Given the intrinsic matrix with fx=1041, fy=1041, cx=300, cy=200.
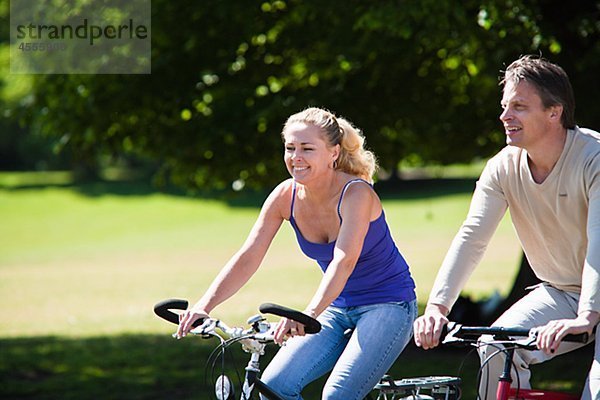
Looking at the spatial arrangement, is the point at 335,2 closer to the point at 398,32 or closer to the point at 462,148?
the point at 398,32

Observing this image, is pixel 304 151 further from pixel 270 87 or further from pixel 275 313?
pixel 270 87

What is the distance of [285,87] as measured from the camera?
10781 millimetres

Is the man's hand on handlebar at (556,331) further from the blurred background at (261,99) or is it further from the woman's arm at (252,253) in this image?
the blurred background at (261,99)

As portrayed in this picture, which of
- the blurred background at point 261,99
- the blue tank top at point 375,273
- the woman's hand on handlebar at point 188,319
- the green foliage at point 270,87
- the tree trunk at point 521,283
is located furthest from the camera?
the tree trunk at point 521,283

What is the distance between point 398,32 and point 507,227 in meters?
Answer: 26.6

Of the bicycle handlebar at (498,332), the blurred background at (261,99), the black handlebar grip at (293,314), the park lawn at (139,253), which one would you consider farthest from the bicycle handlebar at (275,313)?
the park lawn at (139,253)

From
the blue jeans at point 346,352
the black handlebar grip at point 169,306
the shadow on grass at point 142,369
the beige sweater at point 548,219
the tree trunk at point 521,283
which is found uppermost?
the beige sweater at point 548,219

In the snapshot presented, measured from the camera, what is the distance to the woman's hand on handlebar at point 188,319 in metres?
4.30

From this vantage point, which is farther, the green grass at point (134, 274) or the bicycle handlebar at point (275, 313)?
the green grass at point (134, 274)

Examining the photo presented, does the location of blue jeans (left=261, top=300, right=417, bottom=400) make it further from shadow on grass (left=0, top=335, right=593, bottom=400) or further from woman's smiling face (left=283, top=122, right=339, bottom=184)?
shadow on grass (left=0, top=335, right=593, bottom=400)

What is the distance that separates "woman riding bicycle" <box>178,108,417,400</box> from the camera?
13.8 feet

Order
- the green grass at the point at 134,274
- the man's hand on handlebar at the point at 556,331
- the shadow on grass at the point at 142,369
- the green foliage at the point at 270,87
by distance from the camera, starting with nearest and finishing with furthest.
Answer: the man's hand on handlebar at the point at 556,331, the shadow on grass at the point at 142,369, the green foliage at the point at 270,87, the green grass at the point at 134,274

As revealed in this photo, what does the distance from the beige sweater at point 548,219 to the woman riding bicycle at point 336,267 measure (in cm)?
29

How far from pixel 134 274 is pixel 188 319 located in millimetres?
20270
